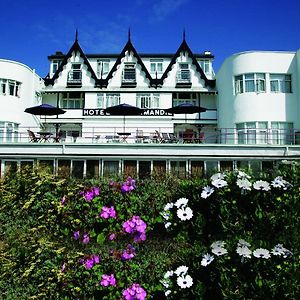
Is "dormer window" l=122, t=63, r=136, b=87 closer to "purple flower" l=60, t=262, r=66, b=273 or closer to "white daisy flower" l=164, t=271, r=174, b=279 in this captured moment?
"purple flower" l=60, t=262, r=66, b=273

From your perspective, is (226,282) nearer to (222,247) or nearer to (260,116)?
(222,247)

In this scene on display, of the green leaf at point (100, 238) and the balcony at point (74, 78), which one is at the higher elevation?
the balcony at point (74, 78)

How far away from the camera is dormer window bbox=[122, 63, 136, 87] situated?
100 ft

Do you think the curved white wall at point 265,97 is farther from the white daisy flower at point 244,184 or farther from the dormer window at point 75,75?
the white daisy flower at point 244,184

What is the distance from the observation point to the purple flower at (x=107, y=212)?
5.48m

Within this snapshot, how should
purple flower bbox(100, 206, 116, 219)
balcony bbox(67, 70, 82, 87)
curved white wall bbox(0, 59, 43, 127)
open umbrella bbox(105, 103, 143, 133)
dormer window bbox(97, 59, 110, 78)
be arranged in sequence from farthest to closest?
dormer window bbox(97, 59, 110, 78)
balcony bbox(67, 70, 82, 87)
curved white wall bbox(0, 59, 43, 127)
open umbrella bbox(105, 103, 143, 133)
purple flower bbox(100, 206, 116, 219)

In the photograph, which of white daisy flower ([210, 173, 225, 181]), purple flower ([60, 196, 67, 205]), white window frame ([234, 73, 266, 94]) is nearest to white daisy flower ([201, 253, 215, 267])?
white daisy flower ([210, 173, 225, 181])

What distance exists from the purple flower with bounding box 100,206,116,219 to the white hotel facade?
1509cm

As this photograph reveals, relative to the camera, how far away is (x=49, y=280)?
5195 mm

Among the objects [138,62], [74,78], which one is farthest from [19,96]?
[138,62]

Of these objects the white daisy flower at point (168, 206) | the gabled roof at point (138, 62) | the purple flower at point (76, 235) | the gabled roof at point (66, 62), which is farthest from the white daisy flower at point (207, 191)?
the gabled roof at point (66, 62)

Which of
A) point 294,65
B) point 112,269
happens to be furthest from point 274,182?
point 294,65

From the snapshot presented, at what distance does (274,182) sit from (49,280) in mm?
3304

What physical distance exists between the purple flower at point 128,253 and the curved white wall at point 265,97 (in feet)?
72.5
